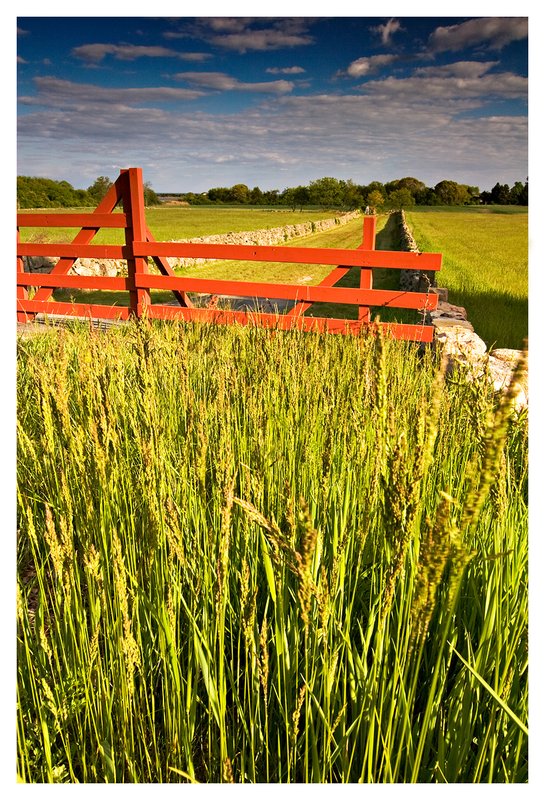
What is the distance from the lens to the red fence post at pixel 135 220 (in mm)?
7516

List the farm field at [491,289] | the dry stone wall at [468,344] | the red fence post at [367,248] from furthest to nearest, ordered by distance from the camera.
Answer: the farm field at [491,289], the red fence post at [367,248], the dry stone wall at [468,344]

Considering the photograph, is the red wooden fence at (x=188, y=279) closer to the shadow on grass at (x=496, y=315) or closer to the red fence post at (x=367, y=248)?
the red fence post at (x=367, y=248)

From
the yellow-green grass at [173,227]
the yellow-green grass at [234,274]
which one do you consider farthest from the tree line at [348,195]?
the yellow-green grass at [234,274]

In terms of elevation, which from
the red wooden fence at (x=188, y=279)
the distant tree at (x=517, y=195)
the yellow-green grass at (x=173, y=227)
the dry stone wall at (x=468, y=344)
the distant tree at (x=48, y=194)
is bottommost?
the dry stone wall at (x=468, y=344)

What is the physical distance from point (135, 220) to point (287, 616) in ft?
22.8

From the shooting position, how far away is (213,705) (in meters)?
1.14

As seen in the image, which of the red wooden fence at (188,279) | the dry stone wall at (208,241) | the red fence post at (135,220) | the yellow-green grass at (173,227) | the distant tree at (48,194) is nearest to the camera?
the red wooden fence at (188,279)

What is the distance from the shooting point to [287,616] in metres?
1.62

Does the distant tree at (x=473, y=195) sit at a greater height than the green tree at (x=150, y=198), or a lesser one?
greater

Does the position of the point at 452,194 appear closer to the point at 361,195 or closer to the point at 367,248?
the point at 361,195

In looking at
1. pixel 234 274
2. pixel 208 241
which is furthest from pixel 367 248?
pixel 208 241

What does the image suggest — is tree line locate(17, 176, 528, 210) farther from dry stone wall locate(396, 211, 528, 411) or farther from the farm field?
dry stone wall locate(396, 211, 528, 411)

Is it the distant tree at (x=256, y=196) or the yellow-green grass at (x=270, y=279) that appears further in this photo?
the distant tree at (x=256, y=196)
